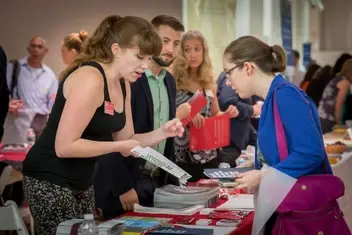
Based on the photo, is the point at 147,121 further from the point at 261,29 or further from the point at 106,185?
the point at 261,29

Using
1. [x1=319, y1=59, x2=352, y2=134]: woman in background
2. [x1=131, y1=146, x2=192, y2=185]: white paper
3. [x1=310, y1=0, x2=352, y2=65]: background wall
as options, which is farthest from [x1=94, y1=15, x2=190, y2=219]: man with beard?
[x1=310, y1=0, x2=352, y2=65]: background wall

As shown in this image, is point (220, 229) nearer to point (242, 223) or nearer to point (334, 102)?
point (242, 223)

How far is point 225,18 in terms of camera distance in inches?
307

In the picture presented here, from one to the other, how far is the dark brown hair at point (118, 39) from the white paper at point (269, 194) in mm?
693

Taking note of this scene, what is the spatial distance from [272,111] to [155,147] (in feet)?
3.17

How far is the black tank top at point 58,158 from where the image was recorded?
293 centimetres

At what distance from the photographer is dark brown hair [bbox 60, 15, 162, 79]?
9.80ft

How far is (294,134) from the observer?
281 cm

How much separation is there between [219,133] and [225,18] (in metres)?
3.36

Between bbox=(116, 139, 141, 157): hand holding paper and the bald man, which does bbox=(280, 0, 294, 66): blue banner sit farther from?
bbox=(116, 139, 141, 157): hand holding paper

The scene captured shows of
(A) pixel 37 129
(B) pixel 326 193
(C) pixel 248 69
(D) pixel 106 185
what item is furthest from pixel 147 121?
(A) pixel 37 129

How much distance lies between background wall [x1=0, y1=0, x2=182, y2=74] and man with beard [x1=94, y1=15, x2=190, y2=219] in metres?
6.44

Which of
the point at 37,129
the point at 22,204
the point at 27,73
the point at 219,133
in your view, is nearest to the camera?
the point at 219,133

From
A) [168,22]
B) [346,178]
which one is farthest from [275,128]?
[346,178]
